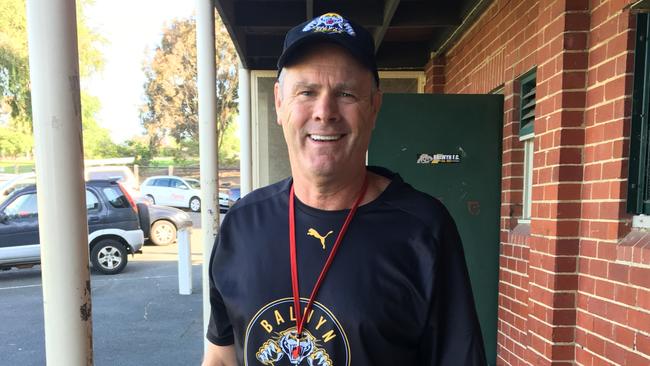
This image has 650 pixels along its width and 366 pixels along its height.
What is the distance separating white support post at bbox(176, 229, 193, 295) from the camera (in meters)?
7.53

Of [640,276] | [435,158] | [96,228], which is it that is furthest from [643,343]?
[96,228]

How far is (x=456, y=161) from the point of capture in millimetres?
3471

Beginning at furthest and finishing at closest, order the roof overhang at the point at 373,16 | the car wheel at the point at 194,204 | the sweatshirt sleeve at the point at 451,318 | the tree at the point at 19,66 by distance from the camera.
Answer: the car wheel at the point at 194,204
the tree at the point at 19,66
the roof overhang at the point at 373,16
the sweatshirt sleeve at the point at 451,318

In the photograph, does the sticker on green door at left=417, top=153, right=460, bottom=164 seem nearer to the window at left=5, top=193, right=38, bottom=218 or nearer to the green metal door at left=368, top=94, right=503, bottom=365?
the green metal door at left=368, top=94, right=503, bottom=365

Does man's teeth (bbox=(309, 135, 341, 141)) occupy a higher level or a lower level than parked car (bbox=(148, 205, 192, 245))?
higher

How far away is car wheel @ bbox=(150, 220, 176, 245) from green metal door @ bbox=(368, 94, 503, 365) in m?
10.4

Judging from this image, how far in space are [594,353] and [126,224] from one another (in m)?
8.55

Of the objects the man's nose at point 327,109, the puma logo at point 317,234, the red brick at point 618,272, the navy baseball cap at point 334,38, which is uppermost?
the navy baseball cap at point 334,38

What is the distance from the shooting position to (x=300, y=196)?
1.44 m

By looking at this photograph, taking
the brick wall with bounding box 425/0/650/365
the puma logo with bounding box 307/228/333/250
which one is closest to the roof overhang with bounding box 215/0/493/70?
the brick wall with bounding box 425/0/650/365

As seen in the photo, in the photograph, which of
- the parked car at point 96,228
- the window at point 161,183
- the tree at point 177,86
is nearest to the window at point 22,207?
the parked car at point 96,228

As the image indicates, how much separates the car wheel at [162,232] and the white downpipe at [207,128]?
396 inches

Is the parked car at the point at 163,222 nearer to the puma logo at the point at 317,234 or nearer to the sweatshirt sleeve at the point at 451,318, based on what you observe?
the puma logo at the point at 317,234

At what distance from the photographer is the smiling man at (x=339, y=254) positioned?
124 centimetres
